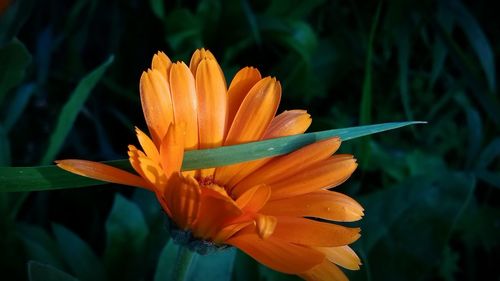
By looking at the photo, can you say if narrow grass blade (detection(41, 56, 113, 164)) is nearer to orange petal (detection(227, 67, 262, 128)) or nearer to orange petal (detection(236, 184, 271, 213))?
orange petal (detection(227, 67, 262, 128))

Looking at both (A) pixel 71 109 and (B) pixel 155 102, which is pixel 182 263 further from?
(A) pixel 71 109

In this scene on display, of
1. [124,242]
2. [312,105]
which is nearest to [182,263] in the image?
[124,242]

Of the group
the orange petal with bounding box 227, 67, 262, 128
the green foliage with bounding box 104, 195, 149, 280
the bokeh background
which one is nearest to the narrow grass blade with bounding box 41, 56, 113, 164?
the bokeh background

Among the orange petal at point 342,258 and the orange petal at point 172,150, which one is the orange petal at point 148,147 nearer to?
the orange petal at point 172,150

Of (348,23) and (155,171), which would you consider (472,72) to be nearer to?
(348,23)

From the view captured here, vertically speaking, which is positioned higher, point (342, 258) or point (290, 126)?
point (290, 126)

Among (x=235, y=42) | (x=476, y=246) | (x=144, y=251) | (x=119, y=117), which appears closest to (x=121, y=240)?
(x=144, y=251)

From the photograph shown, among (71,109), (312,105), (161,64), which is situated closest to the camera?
(161,64)
